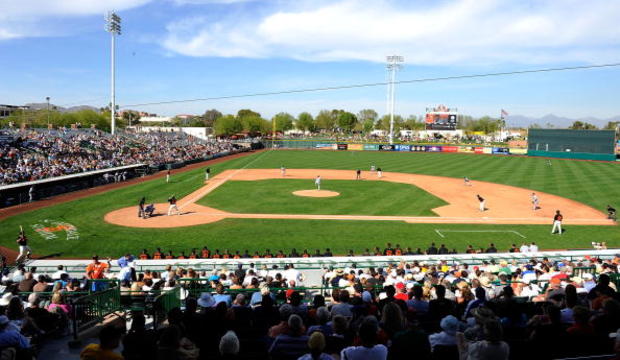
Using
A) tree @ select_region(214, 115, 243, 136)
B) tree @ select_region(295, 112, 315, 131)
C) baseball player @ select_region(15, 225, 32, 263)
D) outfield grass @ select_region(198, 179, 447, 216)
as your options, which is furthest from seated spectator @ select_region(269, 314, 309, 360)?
tree @ select_region(295, 112, 315, 131)

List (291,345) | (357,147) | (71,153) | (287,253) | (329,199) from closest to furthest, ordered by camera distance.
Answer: (291,345) < (287,253) < (329,199) < (71,153) < (357,147)

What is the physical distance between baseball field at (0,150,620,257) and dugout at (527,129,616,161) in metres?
28.2

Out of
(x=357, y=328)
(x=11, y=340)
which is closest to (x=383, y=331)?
(x=357, y=328)

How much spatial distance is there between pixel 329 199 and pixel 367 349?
28.3 meters

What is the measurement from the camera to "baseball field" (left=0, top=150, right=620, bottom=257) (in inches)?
851

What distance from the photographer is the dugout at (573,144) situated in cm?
6944

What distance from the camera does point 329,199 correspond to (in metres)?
32.9

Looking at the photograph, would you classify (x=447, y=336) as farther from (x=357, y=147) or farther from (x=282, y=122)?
(x=282, y=122)

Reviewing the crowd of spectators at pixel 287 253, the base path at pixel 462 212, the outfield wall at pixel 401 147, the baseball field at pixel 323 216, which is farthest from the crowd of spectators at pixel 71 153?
the outfield wall at pixel 401 147

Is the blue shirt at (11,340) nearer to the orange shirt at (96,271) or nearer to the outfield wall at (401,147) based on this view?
the orange shirt at (96,271)

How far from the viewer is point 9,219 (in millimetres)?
25359

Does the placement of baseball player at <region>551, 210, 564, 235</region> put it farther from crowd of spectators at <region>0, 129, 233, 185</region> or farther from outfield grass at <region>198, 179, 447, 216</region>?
crowd of spectators at <region>0, 129, 233, 185</region>

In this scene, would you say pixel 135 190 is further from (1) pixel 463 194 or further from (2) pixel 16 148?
(1) pixel 463 194

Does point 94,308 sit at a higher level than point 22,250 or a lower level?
higher
